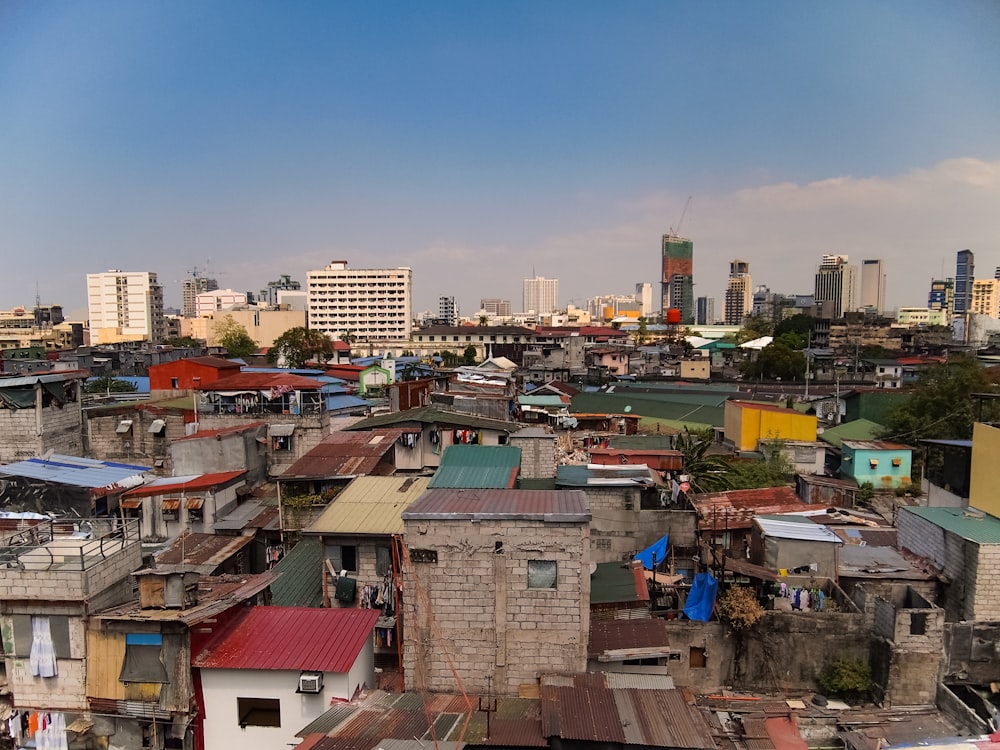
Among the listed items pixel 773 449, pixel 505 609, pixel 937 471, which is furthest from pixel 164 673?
pixel 773 449

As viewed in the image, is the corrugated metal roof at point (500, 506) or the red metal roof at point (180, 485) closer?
the corrugated metal roof at point (500, 506)

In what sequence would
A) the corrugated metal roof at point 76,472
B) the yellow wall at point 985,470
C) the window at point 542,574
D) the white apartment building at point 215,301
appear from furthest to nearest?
1. the white apartment building at point 215,301
2. the corrugated metal roof at point 76,472
3. the yellow wall at point 985,470
4. the window at point 542,574

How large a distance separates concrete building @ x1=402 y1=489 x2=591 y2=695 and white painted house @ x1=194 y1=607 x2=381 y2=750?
118 centimetres

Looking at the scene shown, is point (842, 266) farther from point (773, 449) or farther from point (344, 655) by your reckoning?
point (344, 655)

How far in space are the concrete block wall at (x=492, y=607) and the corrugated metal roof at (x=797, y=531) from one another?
27.5 ft

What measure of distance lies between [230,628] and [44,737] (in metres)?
3.14

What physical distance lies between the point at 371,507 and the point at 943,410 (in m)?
28.9

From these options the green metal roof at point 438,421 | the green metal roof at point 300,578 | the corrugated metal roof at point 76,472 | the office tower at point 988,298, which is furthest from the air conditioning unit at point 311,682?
the office tower at point 988,298

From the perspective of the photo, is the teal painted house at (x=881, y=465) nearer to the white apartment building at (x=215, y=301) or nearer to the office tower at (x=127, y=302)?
the office tower at (x=127, y=302)

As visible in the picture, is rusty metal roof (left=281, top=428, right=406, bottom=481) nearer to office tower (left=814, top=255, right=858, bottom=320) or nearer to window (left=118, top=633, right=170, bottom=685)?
window (left=118, top=633, right=170, bottom=685)

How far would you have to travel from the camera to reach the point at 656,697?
945 cm

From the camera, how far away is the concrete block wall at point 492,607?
10.2m

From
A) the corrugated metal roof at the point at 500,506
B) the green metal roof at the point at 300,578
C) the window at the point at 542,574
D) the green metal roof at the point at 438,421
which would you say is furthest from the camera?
the green metal roof at the point at 438,421

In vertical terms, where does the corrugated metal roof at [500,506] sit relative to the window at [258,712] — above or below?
above
